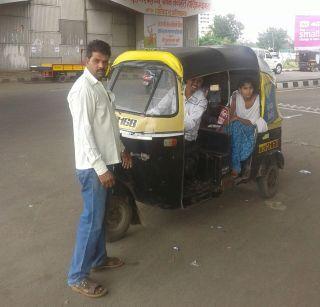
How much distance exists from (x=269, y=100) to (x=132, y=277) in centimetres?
307

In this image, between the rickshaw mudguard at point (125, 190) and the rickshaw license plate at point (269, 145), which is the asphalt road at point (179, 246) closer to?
the rickshaw mudguard at point (125, 190)

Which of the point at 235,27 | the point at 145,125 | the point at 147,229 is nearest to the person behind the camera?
the point at 145,125

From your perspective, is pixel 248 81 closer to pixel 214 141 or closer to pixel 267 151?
pixel 214 141

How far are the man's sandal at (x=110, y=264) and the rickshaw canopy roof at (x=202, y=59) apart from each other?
192cm

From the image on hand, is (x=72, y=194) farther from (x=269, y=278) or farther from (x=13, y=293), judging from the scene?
(x=269, y=278)

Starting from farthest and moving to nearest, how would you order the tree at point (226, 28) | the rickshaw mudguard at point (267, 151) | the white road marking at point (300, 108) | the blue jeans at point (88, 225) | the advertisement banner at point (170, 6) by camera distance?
the tree at point (226, 28), the advertisement banner at point (170, 6), the white road marking at point (300, 108), the rickshaw mudguard at point (267, 151), the blue jeans at point (88, 225)

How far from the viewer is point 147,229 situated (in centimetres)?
473

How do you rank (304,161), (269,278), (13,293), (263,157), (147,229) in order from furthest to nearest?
(304,161) < (263,157) < (147,229) < (269,278) < (13,293)

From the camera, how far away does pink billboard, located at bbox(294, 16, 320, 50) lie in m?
41.7

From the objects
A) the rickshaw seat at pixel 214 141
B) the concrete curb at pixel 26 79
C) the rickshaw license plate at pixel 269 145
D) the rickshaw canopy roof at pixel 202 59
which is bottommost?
the rickshaw license plate at pixel 269 145

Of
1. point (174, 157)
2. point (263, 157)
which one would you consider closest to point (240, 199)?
point (263, 157)

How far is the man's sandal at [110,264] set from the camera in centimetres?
382

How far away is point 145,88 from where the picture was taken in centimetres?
471

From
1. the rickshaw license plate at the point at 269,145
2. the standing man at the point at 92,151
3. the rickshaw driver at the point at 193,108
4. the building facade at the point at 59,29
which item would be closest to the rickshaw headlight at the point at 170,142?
the rickshaw driver at the point at 193,108
